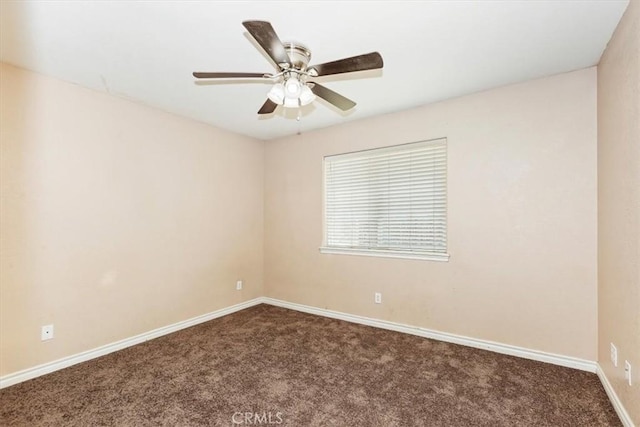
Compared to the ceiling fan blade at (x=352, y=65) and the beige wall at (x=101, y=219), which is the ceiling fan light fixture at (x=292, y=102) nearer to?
the ceiling fan blade at (x=352, y=65)

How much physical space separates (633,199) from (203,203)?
372 centimetres

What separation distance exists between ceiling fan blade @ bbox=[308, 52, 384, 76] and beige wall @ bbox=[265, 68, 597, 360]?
1.69 metres

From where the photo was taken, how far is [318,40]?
1988 mm

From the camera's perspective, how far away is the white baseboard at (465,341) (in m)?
2.42

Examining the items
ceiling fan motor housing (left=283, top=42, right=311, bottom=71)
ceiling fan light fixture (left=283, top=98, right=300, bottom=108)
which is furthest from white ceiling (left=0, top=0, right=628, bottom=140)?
ceiling fan light fixture (left=283, top=98, right=300, bottom=108)

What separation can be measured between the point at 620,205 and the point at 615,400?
1.24 meters

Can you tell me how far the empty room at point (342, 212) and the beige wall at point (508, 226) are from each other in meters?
0.02

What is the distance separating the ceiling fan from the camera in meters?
1.54

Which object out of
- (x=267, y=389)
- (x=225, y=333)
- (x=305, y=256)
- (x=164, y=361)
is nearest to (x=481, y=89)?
(x=305, y=256)

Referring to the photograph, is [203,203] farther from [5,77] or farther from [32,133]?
[5,77]

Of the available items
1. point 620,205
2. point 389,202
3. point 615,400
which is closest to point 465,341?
point 615,400

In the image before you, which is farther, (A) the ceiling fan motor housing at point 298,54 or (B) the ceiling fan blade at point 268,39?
(A) the ceiling fan motor housing at point 298,54

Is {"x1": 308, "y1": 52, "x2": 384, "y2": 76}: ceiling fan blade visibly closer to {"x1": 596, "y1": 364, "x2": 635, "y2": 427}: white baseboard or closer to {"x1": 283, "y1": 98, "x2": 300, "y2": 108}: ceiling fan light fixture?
{"x1": 283, "y1": 98, "x2": 300, "y2": 108}: ceiling fan light fixture

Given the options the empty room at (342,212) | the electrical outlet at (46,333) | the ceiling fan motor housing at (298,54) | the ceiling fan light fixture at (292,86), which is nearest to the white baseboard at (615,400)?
the empty room at (342,212)
